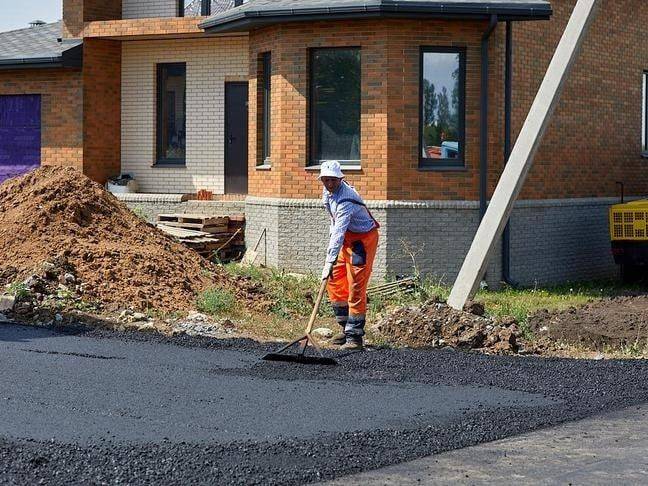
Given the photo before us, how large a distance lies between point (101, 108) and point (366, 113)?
6395 mm

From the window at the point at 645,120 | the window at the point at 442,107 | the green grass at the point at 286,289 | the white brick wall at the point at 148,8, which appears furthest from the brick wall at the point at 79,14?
the window at the point at 645,120

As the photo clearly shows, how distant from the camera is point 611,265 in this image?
71.4ft

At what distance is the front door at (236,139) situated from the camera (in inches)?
850

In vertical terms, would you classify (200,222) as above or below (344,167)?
below

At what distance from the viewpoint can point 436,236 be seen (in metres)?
18.2

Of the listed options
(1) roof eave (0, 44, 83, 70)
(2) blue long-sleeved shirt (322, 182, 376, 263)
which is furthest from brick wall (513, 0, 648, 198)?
(1) roof eave (0, 44, 83, 70)

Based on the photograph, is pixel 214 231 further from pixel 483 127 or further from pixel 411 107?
pixel 483 127

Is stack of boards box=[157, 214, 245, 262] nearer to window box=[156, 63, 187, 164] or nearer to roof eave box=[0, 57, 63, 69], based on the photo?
window box=[156, 63, 187, 164]

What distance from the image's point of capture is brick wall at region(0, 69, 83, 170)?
2206cm

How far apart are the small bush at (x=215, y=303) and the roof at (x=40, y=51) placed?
8.64m

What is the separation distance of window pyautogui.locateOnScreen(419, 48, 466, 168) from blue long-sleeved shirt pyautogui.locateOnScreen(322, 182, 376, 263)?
6.17m

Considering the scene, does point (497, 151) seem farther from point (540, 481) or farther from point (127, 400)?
point (540, 481)

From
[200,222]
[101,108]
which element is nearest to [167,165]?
[101,108]

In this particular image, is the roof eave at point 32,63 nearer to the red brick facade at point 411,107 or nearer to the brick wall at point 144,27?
the brick wall at point 144,27
